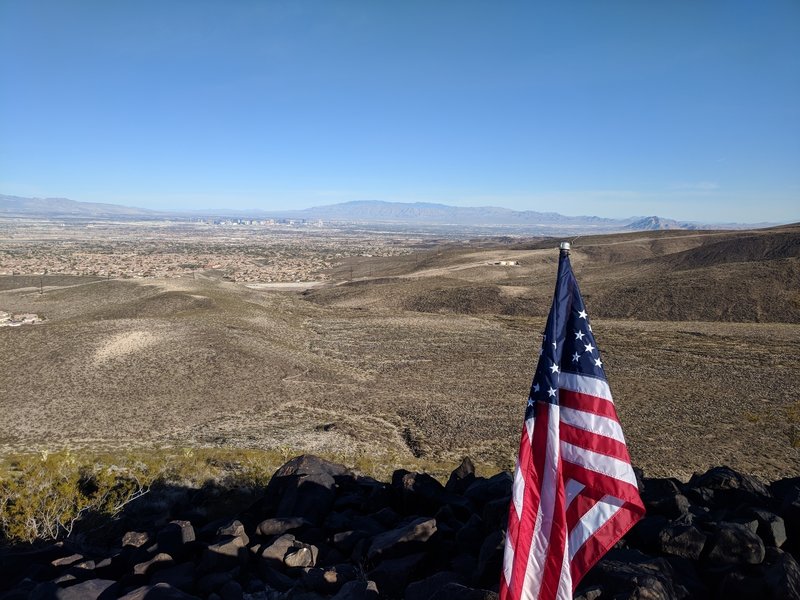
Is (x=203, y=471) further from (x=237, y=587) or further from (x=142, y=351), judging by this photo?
(x=142, y=351)

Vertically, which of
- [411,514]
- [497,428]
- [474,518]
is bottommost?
[497,428]

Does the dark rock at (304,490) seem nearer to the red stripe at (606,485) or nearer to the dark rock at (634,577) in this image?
the dark rock at (634,577)

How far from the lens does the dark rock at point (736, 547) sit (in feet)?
25.7

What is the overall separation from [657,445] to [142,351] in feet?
88.9

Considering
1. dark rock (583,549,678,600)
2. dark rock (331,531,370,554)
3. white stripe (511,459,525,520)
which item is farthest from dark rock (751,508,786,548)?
dark rock (331,531,370,554)

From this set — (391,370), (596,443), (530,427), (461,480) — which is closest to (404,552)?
(461,480)

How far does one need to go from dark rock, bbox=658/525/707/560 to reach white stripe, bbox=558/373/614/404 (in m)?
3.80

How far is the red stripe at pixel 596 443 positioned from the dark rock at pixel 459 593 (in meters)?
2.38

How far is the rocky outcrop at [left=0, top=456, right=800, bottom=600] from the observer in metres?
7.51

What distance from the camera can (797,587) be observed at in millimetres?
6773

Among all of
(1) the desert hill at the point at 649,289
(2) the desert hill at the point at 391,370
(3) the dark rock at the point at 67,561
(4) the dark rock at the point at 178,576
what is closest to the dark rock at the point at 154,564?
(4) the dark rock at the point at 178,576

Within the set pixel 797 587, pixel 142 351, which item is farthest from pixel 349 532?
pixel 142 351

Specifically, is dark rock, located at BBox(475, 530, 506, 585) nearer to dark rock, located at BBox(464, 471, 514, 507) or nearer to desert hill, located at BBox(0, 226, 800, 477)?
dark rock, located at BBox(464, 471, 514, 507)

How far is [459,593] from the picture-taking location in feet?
23.3
